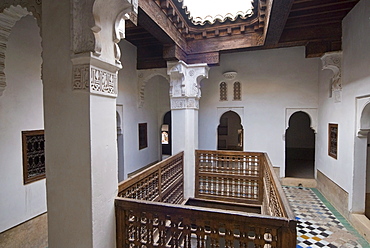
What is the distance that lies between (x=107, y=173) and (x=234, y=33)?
3.38 meters

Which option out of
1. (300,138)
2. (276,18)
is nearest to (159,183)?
(276,18)

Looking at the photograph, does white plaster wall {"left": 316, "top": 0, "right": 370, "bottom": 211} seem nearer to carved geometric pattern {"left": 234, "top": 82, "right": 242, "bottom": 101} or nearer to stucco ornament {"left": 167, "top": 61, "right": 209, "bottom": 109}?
carved geometric pattern {"left": 234, "top": 82, "right": 242, "bottom": 101}

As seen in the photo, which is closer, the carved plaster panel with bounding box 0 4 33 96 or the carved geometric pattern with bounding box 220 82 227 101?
the carved plaster panel with bounding box 0 4 33 96

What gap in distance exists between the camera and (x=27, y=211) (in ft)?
8.14

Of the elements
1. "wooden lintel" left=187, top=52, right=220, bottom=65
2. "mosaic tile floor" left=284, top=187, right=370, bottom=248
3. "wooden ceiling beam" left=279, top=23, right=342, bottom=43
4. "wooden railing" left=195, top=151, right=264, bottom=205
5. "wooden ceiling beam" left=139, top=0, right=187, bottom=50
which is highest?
"wooden ceiling beam" left=279, top=23, right=342, bottom=43

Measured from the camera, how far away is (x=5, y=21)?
1.90 meters

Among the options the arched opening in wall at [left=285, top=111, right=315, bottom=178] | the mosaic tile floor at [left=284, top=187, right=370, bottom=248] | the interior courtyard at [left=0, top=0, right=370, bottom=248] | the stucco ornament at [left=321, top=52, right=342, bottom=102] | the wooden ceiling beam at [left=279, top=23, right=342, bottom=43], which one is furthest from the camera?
the arched opening in wall at [left=285, top=111, right=315, bottom=178]

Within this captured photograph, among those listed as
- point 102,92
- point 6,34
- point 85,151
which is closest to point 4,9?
point 6,34

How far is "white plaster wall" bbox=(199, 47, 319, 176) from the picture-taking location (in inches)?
199

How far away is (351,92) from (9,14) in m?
4.55

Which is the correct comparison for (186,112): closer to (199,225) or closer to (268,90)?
(268,90)

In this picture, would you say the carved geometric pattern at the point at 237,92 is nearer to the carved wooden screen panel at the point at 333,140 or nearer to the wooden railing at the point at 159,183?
the carved wooden screen panel at the point at 333,140

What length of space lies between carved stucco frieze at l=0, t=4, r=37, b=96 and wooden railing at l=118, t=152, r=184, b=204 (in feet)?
5.26

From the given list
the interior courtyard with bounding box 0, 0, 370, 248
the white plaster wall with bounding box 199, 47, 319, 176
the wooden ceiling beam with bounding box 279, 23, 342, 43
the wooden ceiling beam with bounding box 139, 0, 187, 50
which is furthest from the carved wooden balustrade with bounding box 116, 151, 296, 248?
the white plaster wall with bounding box 199, 47, 319, 176
